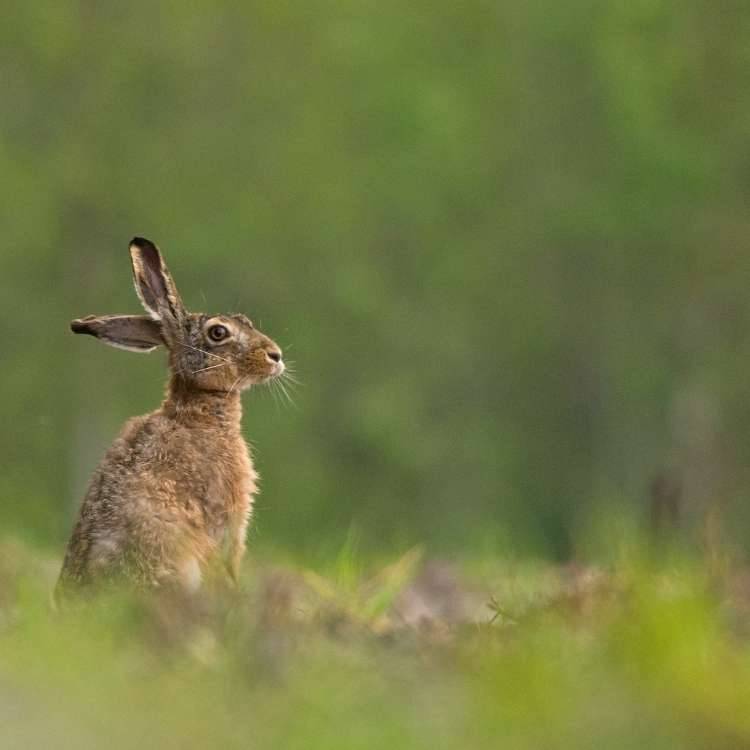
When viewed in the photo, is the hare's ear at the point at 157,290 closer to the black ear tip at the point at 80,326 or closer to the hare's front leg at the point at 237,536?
the black ear tip at the point at 80,326

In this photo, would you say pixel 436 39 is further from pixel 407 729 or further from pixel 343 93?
pixel 407 729

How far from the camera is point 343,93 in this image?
30.3m

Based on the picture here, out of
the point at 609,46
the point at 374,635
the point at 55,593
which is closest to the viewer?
the point at 374,635

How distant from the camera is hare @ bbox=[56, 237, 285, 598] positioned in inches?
267

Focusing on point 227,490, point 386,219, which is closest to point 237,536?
point 227,490

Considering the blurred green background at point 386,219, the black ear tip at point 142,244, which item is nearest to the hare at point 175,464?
the black ear tip at point 142,244

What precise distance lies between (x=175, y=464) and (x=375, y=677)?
9.77 ft

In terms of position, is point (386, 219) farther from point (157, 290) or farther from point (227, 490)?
point (227, 490)

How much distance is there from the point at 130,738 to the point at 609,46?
24850 mm

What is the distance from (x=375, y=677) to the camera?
454 cm

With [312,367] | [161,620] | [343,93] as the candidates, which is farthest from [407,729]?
[312,367]

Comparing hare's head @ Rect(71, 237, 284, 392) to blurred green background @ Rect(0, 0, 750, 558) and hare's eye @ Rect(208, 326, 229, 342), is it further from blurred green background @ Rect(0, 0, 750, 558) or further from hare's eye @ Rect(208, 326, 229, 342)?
blurred green background @ Rect(0, 0, 750, 558)

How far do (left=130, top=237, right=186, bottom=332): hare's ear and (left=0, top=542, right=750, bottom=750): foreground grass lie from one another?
275cm

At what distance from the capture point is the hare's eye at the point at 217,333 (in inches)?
330
